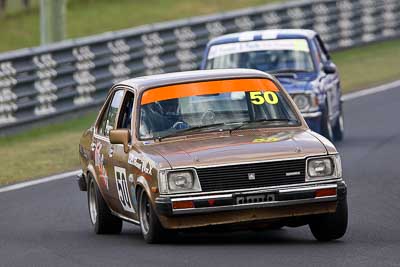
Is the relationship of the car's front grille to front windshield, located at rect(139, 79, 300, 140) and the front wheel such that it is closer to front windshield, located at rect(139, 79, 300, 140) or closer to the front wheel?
the front wheel

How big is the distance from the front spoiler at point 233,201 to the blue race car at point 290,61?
8075mm

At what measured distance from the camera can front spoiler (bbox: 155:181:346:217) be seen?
1056cm

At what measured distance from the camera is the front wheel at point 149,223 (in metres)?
10.9

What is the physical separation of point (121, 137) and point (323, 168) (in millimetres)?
1729

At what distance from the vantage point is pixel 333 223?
1081 cm

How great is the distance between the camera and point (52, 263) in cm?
1051

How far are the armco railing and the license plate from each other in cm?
1327

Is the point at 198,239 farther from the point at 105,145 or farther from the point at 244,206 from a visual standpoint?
the point at 105,145

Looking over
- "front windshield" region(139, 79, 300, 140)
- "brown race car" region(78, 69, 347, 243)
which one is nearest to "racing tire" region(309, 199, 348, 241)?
"brown race car" region(78, 69, 347, 243)

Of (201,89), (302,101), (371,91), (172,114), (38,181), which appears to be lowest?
(371,91)

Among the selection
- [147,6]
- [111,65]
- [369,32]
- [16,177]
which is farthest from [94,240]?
[147,6]

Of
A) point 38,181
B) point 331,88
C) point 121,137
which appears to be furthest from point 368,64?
point 121,137

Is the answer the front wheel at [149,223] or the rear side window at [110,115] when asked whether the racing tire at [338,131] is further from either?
the front wheel at [149,223]

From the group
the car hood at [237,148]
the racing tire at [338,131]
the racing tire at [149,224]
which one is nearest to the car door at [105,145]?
the racing tire at [149,224]
